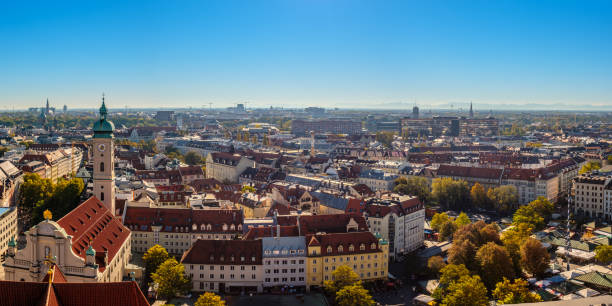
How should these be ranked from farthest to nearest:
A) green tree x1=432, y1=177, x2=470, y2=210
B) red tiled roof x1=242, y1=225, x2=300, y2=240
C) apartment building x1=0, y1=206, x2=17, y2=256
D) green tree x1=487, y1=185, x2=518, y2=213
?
1. green tree x1=432, y1=177, x2=470, y2=210
2. green tree x1=487, y1=185, x2=518, y2=213
3. apartment building x1=0, y1=206, x2=17, y2=256
4. red tiled roof x1=242, y1=225, x2=300, y2=240

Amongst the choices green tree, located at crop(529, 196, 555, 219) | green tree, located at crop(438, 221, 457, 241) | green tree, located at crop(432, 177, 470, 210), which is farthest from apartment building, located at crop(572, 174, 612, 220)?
green tree, located at crop(438, 221, 457, 241)

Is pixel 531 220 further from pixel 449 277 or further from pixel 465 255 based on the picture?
pixel 449 277

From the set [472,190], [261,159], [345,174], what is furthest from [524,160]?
[261,159]

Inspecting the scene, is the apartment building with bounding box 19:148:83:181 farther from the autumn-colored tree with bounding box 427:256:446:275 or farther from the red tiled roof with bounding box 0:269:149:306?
the red tiled roof with bounding box 0:269:149:306

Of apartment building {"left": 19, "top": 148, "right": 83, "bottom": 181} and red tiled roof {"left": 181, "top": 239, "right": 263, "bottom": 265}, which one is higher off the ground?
apartment building {"left": 19, "top": 148, "right": 83, "bottom": 181}

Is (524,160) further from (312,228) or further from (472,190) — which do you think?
(312,228)

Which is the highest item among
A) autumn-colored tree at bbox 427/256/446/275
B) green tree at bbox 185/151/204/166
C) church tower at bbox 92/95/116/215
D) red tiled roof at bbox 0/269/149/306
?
church tower at bbox 92/95/116/215

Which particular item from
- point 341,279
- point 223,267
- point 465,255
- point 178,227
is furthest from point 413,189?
point 223,267

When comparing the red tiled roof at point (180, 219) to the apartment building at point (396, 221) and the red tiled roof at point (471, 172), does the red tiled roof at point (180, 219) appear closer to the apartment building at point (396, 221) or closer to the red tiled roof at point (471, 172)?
the apartment building at point (396, 221)
